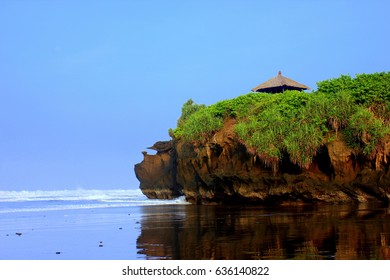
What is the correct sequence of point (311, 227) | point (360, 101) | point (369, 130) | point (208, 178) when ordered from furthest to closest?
point (208, 178), point (360, 101), point (369, 130), point (311, 227)

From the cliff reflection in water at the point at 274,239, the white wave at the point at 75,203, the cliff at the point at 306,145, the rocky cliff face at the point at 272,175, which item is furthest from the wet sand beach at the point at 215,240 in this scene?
the white wave at the point at 75,203

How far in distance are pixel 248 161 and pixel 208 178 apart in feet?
17.0

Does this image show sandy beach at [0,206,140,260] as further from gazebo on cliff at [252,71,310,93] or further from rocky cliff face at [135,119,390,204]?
gazebo on cliff at [252,71,310,93]

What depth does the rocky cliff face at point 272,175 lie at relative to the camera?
34.6m

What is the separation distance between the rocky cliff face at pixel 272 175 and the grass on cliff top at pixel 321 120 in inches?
36.6

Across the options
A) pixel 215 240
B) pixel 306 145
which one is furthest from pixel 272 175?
pixel 215 240

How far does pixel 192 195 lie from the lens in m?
49.4

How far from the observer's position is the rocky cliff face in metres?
34.6

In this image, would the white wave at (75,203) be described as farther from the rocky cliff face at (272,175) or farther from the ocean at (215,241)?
the ocean at (215,241)

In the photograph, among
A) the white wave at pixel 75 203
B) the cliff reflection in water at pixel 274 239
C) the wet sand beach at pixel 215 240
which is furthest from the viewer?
the white wave at pixel 75 203

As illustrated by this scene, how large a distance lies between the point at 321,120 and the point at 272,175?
5565 mm

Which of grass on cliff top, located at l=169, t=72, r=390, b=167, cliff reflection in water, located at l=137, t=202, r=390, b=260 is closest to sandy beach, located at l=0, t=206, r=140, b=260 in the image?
cliff reflection in water, located at l=137, t=202, r=390, b=260
